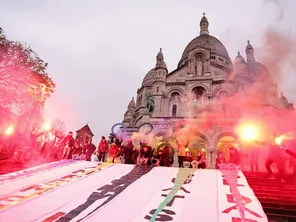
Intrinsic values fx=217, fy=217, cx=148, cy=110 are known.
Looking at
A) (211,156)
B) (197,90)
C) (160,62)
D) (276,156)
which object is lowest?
A: (276,156)

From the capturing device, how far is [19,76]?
16406mm

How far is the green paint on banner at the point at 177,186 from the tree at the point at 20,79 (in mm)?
13802

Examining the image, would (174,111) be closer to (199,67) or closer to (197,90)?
(197,90)

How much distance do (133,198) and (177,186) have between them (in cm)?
170

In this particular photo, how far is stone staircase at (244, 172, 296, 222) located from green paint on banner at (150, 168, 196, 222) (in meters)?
2.44

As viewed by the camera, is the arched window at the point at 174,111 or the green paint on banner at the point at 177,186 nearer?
the green paint on banner at the point at 177,186

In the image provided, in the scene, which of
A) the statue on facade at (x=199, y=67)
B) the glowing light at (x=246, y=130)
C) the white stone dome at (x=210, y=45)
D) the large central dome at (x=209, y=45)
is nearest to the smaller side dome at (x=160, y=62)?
the statue on facade at (x=199, y=67)

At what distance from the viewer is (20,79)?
16422mm

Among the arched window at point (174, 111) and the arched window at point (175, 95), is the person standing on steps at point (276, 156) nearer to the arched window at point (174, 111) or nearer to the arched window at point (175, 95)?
the arched window at point (174, 111)

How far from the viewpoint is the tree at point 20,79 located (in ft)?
51.6

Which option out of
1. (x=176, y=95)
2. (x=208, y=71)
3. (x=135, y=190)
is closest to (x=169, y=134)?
(x=176, y=95)

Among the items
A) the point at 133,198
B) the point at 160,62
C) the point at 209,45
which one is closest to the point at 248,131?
the point at 160,62

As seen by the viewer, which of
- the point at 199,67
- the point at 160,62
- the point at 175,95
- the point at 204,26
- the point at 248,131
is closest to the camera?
the point at 248,131

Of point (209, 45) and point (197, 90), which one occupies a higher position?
point (209, 45)
